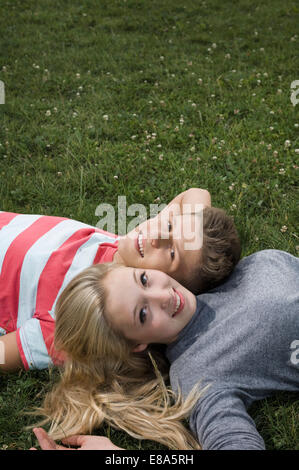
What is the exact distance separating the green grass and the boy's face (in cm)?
92

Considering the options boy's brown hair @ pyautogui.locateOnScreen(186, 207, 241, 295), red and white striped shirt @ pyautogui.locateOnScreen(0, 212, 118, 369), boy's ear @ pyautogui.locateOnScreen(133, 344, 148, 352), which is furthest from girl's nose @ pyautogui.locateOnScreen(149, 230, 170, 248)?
boy's ear @ pyautogui.locateOnScreen(133, 344, 148, 352)

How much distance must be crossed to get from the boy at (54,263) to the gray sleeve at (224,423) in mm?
861

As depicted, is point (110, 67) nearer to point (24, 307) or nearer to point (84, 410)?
point (24, 307)

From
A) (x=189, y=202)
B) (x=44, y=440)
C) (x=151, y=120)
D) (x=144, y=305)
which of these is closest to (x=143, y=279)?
(x=144, y=305)

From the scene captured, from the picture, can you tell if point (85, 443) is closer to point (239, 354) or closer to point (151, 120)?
point (239, 354)

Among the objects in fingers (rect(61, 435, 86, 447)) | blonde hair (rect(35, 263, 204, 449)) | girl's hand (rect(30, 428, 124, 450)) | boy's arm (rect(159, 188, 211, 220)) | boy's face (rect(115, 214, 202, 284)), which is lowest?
fingers (rect(61, 435, 86, 447))

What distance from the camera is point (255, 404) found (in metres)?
2.97

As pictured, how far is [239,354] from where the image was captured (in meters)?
2.80

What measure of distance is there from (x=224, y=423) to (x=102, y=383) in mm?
898

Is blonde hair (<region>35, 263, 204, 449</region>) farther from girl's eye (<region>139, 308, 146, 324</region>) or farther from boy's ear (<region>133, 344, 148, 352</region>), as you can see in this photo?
girl's eye (<region>139, 308, 146, 324</region>)

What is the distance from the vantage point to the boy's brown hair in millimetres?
3312

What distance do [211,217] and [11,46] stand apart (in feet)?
18.9

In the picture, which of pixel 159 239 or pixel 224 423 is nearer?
pixel 224 423

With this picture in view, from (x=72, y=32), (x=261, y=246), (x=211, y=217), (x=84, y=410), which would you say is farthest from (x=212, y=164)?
(x=72, y=32)
